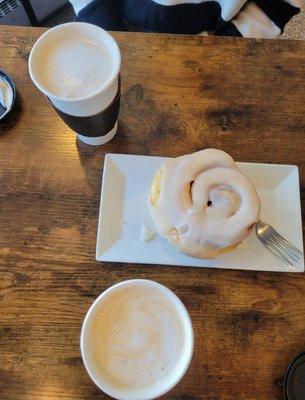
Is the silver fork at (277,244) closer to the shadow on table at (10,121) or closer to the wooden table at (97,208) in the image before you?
the wooden table at (97,208)

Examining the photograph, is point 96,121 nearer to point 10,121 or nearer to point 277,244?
point 10,121

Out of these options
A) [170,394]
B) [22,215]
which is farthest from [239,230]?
[22,215]

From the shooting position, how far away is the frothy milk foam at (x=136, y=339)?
0.61 m

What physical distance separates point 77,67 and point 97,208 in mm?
244

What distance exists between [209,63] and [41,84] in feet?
1.21

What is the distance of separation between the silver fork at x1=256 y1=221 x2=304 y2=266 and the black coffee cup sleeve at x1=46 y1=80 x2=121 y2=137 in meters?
0.32

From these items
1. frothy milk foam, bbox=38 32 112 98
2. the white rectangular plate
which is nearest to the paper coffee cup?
frothy milk foam, bbox=38 32 112 98

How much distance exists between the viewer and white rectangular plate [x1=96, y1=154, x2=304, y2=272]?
0.73m

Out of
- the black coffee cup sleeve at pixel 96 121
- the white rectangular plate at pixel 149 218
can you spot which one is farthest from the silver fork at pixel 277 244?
the black coffee cup sleeve at pixel 96 121

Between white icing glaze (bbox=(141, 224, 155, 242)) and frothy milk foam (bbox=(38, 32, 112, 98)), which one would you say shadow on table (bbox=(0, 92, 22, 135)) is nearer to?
frothy milk foam (bbox=(38, 32, 112, 98))

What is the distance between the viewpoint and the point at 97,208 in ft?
2.57

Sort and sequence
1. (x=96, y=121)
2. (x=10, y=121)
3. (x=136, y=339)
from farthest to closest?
(x=10, y=121), (x=96, y=121), (x=136, y=339)

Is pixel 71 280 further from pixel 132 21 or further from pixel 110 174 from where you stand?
pixel 132 21

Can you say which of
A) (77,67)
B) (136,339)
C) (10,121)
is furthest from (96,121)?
(136,339)
